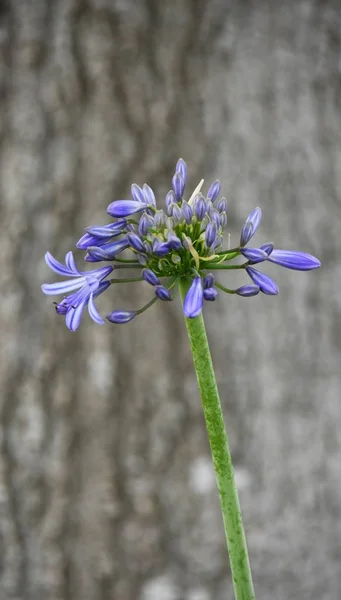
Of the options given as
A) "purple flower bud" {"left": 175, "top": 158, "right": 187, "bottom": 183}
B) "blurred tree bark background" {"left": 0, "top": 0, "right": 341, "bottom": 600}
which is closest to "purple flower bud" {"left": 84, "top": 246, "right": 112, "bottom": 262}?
"purple flower bud" {"left": 175, "top": 158, "right": 187, "bottom": 183}

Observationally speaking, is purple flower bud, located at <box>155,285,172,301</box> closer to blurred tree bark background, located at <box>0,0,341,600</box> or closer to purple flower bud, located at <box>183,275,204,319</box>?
purple flower bud, located at <box>183,275,204,319</box>

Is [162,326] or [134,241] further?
[162,326]

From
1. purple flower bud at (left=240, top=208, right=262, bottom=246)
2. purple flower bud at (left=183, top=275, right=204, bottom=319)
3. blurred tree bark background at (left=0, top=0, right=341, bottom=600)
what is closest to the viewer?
purple flower bud at (left=183, top=275, right=204, bottom=319)

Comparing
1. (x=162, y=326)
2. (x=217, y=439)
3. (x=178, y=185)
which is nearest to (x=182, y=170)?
(x=178, y=185)

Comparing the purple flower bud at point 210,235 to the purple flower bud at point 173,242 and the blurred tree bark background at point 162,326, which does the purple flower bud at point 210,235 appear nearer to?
the purple flower bud at point 173,242

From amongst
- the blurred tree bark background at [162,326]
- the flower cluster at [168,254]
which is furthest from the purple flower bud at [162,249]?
the blurred tree bark background at [162,326]

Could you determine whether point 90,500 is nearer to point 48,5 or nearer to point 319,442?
point 319,442

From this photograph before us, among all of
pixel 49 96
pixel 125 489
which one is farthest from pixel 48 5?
pixel 125 489

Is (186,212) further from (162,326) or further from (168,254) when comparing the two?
(162,326)
